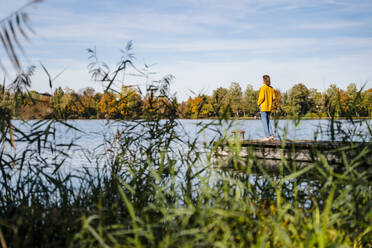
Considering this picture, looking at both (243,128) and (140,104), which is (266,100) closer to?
(140,104)

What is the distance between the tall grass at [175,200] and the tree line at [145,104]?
0.45 ft

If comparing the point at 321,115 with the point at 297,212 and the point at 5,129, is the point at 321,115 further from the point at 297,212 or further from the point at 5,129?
the point at 5,129

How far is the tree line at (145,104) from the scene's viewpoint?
3656 mm

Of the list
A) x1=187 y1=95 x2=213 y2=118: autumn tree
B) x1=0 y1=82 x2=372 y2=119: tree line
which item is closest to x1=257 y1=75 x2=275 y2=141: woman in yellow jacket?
x1=0 y1=82 x2=372 y2=119: tree line

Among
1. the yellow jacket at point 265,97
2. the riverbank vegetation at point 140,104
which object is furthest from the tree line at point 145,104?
the yellow jacket at point 265,97

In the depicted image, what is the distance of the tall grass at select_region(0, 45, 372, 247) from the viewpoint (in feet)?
7.35

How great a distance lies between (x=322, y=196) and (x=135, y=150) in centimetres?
234

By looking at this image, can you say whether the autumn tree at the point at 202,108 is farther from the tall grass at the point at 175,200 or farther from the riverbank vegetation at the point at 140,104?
the tall grass at the point at 175,200

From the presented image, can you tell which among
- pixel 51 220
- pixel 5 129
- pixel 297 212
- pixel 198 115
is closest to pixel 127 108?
pixel 198 115

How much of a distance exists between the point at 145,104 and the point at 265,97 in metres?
5.80

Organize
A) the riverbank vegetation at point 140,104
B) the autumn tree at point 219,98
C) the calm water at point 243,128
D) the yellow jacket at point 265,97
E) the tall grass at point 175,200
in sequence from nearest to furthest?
1. the tall grass at point 175,200
2. the calm water at point 243,128
3. the riverbank vegetation at point 140,104
4. the autumn tree at point 219,98
5. the yellow jacket at point 265,97

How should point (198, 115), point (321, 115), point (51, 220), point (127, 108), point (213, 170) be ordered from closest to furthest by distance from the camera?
point (51, 220) < point (213, 170) < point (321, 115) < point (198, 115) < point (127, 108)

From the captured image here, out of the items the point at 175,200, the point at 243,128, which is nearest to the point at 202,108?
the point at 243,128

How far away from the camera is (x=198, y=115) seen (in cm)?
428
